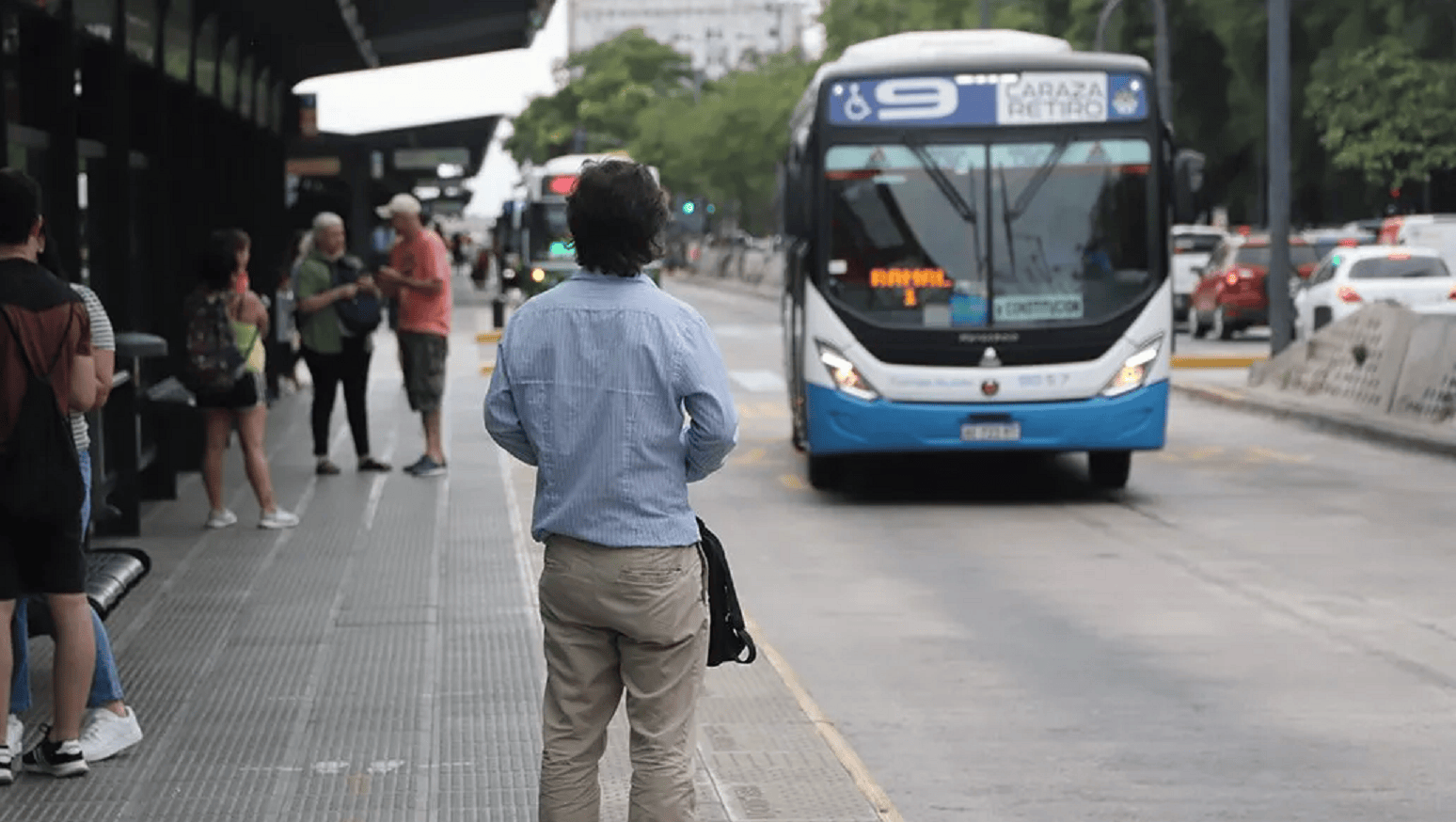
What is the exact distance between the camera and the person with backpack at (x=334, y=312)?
53.5ft

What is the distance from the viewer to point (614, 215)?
17.6 ft

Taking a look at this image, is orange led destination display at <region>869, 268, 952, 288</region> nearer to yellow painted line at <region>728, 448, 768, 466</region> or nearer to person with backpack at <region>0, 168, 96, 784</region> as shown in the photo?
yellow painted line at <region>728, 448, 768, 466</region>

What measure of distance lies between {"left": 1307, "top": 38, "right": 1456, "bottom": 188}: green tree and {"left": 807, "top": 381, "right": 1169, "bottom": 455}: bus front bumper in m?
35.1

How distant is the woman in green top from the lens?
13.4m

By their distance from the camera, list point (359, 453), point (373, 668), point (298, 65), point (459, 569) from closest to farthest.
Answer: point (373, 668) → point (459, 569) → point (359, 453) → point (298, 65)

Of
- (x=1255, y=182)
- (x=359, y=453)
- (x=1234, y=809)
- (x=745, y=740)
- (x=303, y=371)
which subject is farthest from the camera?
(x=1255, y=182)

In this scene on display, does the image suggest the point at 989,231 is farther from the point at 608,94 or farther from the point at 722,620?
the point at 608,94

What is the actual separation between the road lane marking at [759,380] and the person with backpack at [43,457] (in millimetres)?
20060

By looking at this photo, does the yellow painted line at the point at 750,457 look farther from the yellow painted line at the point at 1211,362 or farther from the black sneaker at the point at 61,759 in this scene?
the yellow painted line at the point at 1211,362

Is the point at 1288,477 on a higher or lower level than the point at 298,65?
lower

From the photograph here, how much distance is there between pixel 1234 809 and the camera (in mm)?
7188

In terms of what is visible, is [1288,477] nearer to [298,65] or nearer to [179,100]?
[179,100]

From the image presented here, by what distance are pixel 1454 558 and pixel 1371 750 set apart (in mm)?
5312

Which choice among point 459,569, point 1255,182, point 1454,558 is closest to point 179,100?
point 459,569
